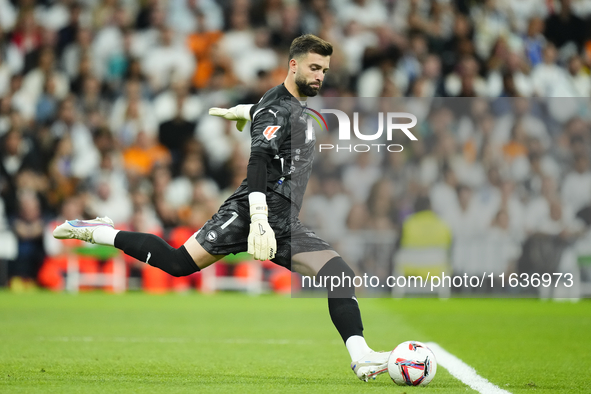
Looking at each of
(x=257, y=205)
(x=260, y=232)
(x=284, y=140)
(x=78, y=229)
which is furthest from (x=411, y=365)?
(x=78, y=229)

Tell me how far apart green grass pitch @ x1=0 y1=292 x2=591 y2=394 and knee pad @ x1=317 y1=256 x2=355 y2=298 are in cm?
57

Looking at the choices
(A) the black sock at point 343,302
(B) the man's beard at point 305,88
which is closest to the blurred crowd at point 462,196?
(B) the man's beard at point 305,88

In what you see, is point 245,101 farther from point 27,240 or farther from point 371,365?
point 371,365

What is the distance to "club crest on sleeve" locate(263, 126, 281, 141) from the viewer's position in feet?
17.8

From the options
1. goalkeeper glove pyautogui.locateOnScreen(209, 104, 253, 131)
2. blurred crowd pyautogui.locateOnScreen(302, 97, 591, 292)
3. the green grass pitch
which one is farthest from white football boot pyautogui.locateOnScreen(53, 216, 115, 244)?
blurred crowd pyautogui.locateOnScreen(302, 97, 591, 292)

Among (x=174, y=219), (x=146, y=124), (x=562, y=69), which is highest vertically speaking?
(x=562, y=69)

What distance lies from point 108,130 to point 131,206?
1.64 meters

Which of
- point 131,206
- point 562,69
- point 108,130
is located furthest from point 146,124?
point 562,69

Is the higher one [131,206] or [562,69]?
[562,69]

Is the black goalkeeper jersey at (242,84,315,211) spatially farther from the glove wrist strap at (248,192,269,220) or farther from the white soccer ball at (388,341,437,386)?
the white soccer ball at (388,341,437,386)

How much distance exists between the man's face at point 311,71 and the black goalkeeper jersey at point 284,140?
14cm

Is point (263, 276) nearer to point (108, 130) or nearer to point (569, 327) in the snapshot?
point (108, 130)

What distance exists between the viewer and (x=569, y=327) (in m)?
9.53

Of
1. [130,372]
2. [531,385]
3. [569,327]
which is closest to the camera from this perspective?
[531,385]
